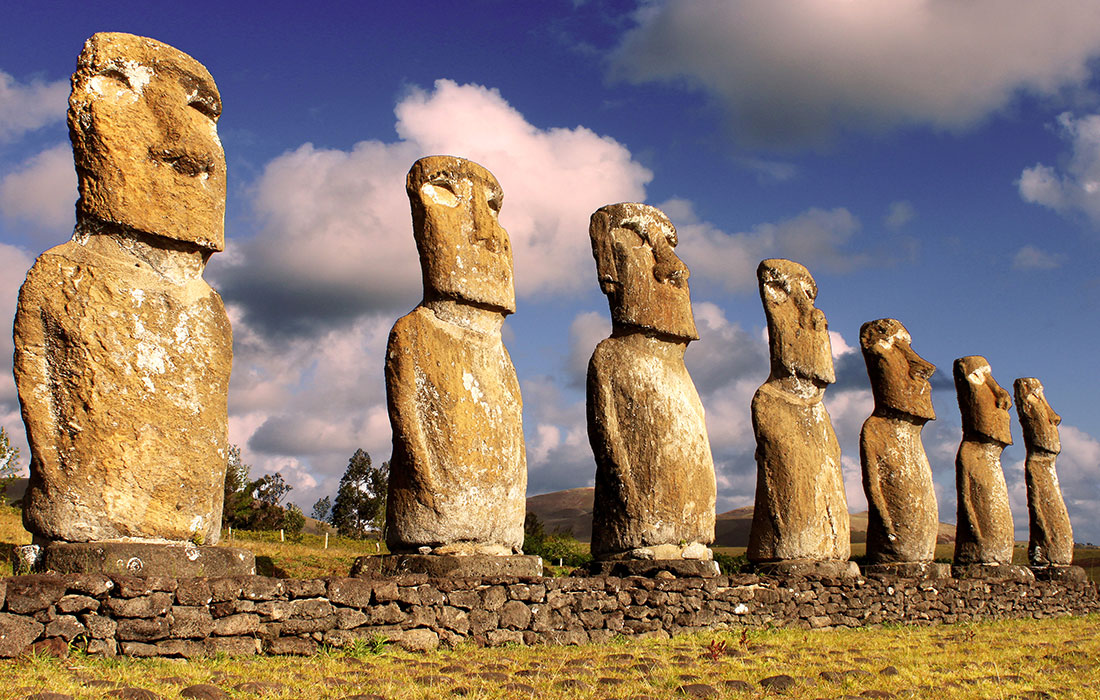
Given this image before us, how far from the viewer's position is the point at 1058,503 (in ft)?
62.4

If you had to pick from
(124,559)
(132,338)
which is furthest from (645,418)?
(124,559)

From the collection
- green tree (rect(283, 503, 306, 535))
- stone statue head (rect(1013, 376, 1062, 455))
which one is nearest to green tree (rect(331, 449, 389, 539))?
green tree (rect(283, 503, 306, 535))

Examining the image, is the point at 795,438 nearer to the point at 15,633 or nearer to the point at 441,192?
the point at 441,192

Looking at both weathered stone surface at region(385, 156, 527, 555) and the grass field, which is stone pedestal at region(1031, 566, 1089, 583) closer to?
the grass field

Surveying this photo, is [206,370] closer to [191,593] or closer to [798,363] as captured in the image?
[191,593]

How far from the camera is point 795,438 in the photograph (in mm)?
12445

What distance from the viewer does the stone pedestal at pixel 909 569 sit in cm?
1376

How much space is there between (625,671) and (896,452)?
8757mm

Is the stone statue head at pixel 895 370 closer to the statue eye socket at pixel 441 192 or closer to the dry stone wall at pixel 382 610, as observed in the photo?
the dry stone wall at pixel 382 610

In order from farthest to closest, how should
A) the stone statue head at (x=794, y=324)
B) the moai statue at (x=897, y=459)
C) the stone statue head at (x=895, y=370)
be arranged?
the stone statue head at (x=895, y=370) < the moai statue at (x=897, y=459) < the stone statue head at (x=794, y=324)

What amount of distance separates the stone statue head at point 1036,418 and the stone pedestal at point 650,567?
40.6 ft

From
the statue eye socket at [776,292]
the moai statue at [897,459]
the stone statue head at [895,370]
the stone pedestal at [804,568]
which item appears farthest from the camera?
the stone statue head at [895,370]

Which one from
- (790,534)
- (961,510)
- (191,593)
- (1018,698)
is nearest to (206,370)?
(191,593)

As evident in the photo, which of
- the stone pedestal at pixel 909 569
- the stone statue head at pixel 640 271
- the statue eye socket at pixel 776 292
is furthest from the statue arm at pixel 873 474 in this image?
the stone statue head at pixel 640 271
